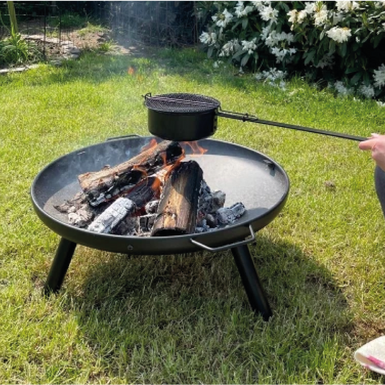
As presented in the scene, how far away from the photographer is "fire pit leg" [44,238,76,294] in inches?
83.0

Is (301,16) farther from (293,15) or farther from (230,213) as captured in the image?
(230,213)

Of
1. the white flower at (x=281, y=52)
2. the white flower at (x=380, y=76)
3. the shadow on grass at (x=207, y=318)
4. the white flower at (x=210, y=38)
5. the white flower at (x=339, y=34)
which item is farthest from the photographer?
the white flower at (x=210, y=38)

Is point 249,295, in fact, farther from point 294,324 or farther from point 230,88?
point 230,88

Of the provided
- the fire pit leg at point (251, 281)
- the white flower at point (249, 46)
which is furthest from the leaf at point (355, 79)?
the fire pit leg at point (251, 281)

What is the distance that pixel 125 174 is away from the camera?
7.53 feet

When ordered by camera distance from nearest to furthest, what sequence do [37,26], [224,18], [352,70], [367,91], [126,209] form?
[126,209]
[367,91]
[352,70]
[224,18]
[37,26]

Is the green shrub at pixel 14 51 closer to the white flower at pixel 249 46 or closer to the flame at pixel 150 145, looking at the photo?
the white flower at pixel 249 46

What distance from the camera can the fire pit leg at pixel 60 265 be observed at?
2107 mm

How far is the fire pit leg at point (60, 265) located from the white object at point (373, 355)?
1.23m

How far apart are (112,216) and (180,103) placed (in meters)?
0.57

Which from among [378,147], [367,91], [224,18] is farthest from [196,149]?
[224,18]

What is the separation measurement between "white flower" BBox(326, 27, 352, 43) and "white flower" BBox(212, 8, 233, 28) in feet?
5.43

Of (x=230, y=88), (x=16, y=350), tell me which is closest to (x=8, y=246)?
(x=16, y=350)

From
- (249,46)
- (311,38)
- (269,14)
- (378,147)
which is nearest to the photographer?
(378,147)
